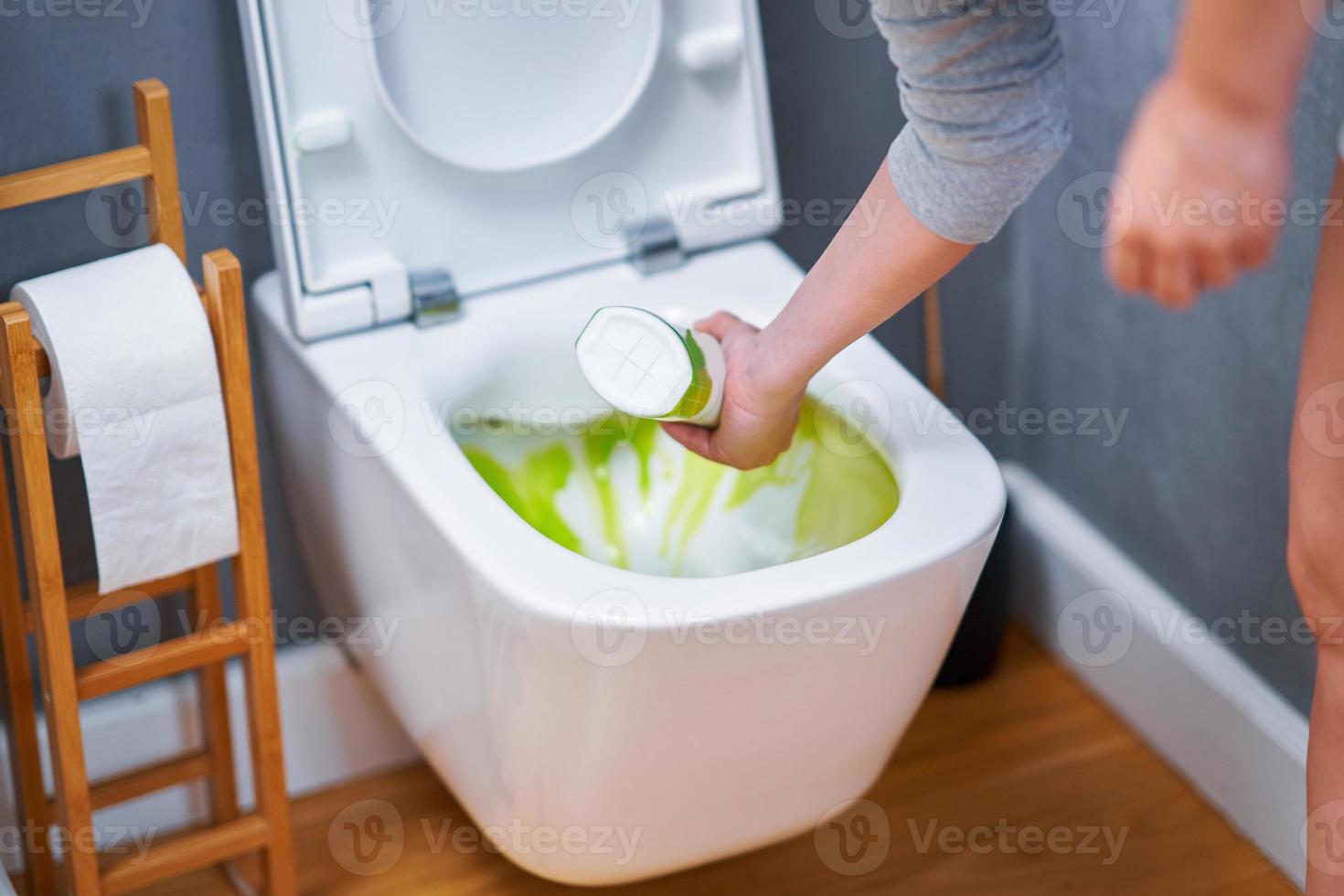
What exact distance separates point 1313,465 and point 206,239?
759 millimetres

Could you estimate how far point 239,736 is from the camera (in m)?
1.29

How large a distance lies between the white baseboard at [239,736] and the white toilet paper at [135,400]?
0.89 feet

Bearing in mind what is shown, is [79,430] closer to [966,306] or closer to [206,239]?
[206,239]

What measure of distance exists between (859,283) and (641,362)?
0.15 m

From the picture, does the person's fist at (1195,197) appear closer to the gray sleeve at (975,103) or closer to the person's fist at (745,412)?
the gray sleeve at (975,103)

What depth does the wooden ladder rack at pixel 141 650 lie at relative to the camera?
950 mm

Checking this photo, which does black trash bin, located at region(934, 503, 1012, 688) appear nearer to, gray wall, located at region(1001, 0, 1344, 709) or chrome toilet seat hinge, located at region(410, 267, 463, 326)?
gray wall, located at region(1001, 0, 1344, 709)

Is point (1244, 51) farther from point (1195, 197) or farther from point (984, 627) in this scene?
point (984, 627)

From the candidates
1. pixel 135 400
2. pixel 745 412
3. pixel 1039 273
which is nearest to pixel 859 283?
pixel 745 412

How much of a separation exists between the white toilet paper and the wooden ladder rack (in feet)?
0.06

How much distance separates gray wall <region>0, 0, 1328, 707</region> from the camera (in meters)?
1.04

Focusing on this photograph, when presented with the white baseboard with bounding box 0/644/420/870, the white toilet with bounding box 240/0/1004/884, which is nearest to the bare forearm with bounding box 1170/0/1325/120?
the white toilet with bounding box 240/0/1004/884

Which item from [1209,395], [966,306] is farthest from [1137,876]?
[966,306]

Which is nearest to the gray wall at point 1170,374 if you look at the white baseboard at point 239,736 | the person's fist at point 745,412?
the person's fist at point 745,412
